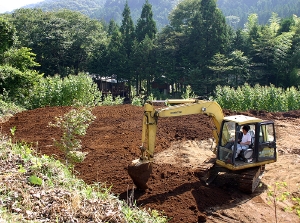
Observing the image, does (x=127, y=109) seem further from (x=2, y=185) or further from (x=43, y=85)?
(x=2, y=185)

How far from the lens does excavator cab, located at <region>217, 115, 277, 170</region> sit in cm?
872

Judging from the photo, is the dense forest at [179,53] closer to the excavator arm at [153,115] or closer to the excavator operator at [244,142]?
the excavator operator at [244,142]

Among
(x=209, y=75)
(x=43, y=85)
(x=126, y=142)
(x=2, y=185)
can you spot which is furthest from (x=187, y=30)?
(x=2, y=185)

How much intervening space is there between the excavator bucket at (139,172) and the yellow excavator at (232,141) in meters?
0.07

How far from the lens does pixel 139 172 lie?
25.7ft

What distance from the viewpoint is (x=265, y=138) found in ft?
30.0

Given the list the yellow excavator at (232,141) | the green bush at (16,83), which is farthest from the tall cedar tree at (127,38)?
the yellow excavator at (232,141)

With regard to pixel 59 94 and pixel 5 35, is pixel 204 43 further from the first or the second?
pixel 5 35

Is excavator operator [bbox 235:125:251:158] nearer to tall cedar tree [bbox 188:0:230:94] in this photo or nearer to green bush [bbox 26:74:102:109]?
green bush [bbox 26:74:102:109]

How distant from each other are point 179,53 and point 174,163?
36104 millimetres

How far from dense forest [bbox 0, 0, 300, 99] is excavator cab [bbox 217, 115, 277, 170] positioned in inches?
1284

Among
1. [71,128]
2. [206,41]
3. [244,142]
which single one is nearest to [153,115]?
[71,128]

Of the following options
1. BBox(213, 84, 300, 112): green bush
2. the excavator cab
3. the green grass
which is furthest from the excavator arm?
BBox(213, 84, 300, 112): green bush

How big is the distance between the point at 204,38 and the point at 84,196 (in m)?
39.8
